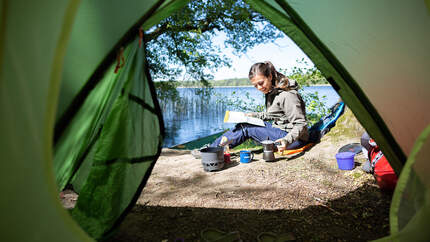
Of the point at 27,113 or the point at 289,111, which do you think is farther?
the point at 289,111

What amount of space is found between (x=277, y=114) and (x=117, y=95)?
2445 millimetres

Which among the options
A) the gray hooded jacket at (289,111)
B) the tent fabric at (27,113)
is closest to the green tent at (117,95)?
the tent fabric at (27,113)

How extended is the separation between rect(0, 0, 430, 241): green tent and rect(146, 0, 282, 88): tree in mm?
4740

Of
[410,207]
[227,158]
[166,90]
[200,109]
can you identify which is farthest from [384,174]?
[200,109]

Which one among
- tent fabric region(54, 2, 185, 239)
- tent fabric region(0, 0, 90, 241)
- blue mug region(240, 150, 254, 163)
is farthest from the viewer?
blue mug region(240, 150, 254, 163)

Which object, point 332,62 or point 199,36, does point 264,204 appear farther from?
point 199,36

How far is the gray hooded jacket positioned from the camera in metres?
3.19

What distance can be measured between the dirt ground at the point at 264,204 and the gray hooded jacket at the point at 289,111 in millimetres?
445


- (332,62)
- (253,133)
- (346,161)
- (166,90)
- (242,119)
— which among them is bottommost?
(346,161)

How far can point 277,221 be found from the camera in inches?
66.4

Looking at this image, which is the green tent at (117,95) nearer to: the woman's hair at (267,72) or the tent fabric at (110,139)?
the tent fabric at (110,139)

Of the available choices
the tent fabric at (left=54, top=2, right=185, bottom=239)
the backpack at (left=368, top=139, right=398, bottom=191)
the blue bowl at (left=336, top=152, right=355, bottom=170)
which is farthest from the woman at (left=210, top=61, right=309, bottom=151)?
the tent fabric at (left=54, top=2, right=185, bottom=239)

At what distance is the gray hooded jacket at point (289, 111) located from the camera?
3191mm

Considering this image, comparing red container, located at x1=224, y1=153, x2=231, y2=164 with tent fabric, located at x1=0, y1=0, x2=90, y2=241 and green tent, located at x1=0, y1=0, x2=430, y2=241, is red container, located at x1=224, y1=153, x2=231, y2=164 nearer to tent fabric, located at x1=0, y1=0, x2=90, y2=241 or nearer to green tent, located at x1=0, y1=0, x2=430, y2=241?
green tent, located at x1=0, y1=0, x2=430, y2=241
